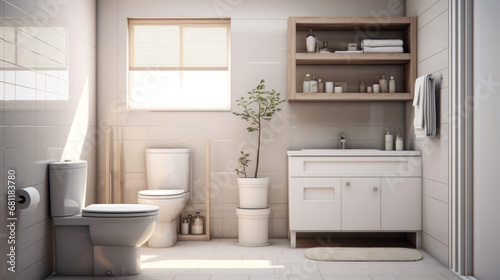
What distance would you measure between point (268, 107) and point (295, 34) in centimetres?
67

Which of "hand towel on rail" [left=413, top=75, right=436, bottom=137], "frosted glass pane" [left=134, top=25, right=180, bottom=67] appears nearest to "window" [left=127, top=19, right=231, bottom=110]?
"frosted glass pane" [left=134, top=25, right=180, bottom=67]

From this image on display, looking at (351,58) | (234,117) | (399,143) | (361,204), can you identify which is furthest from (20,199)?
(399,143)

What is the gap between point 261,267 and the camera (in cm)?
358

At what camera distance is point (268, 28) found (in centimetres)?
458

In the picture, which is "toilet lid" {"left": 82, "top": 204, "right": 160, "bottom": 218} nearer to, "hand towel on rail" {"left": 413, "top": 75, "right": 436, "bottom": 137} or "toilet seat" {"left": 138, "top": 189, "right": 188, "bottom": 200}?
"toilet seat" {"left": 138, "top": 189, "right": 188, "bottom": 200}

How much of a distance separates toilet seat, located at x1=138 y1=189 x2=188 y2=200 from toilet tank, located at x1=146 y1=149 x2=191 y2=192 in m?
0.19

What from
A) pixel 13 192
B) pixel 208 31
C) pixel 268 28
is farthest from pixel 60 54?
pixel 268 28

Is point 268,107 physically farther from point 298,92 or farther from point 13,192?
point 13,192

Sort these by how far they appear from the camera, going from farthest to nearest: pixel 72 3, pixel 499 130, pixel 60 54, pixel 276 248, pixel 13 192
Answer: pixel 276 248 → pixel 72 3 → pixel 60 54 → pixel 499 130 → pixel 13 192

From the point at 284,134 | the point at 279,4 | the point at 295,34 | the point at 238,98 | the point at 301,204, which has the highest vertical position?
the point at 279,4

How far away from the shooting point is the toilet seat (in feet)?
13.3

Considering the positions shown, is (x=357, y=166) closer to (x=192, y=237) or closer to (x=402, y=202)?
(x=402, y=202)

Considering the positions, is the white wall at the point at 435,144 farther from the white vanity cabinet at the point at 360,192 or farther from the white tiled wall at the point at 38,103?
the white tiled wall at the point at 38,103

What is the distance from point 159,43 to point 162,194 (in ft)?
4.87
